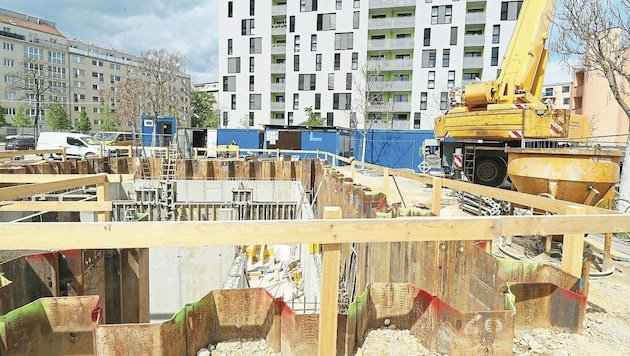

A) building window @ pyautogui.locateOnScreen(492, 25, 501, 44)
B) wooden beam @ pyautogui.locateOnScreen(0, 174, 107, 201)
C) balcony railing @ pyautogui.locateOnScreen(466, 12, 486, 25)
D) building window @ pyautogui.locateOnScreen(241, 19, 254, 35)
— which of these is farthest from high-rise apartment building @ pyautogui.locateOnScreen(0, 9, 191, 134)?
wooden beam @ pyautogui.locateOnScreen(0, 174, 107, 201)

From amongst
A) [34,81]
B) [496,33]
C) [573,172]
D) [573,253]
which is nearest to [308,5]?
[496,33]

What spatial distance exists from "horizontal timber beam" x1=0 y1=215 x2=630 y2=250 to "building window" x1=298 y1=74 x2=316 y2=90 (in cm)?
4625

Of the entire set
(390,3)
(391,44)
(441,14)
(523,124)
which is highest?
(390,3)

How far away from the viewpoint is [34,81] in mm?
54719

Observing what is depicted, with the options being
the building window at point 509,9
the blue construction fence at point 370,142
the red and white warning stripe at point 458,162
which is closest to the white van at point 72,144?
the blue construction fence at point 370,142

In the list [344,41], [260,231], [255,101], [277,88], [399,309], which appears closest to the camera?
[260,231]

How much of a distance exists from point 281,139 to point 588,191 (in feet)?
79.6

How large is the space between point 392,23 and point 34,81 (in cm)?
5139

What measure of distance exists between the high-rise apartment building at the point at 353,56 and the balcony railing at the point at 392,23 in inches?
4.6

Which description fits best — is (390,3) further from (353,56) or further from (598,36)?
(598,36)

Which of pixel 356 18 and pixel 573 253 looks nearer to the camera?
pixel 573 253

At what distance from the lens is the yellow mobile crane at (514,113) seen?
951cm

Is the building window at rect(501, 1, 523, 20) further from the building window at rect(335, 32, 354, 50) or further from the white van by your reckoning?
the white van

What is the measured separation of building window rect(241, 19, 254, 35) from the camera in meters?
48.0
